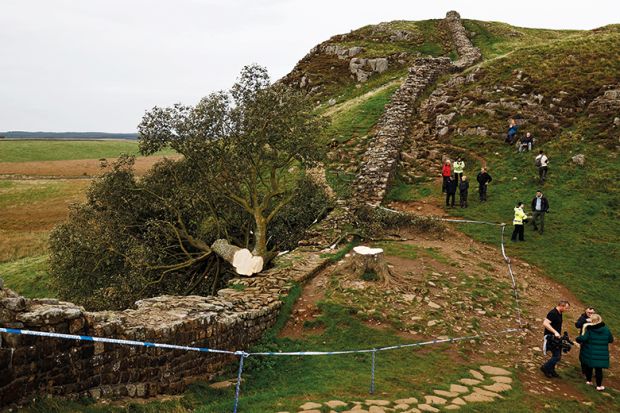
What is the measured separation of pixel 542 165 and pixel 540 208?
6271 mm

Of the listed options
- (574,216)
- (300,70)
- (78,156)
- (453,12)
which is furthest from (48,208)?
Answer: (78,156)

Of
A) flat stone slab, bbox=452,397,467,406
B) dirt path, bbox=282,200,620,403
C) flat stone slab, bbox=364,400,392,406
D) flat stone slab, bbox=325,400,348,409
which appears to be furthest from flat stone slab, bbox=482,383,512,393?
flat stone slab, bbox=325,400,348,409

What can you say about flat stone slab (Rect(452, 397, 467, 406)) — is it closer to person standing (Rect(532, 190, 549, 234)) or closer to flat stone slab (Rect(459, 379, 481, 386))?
flat stone slab (Rect(459, 379, 481, 386))

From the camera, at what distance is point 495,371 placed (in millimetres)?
12758

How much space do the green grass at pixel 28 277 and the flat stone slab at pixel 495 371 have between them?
2668 centimetres

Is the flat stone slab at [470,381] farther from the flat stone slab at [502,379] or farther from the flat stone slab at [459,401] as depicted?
the flat stone slab at [459,401]

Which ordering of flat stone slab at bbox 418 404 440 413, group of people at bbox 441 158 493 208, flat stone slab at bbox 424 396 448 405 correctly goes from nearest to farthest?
flat stone slab at bbox 418 404 440 413 → flat stone slab at bbox 424 396 448 405 → group of people at bbox 441 158 493 208

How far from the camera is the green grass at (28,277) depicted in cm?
3042

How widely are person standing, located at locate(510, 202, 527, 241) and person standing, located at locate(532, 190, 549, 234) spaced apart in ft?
3.41

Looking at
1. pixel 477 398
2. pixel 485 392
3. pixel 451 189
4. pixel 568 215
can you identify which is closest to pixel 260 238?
pixel 485 392

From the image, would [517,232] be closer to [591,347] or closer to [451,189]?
[451,189]

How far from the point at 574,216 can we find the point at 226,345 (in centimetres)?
2224

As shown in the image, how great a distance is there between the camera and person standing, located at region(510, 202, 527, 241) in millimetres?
23078

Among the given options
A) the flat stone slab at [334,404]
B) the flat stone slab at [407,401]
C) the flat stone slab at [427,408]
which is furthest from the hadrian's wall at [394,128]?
the flat stone slab at [334,404]
